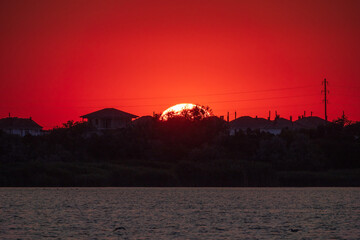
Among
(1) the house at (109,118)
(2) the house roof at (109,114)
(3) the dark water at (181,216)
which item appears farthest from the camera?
(2) the house roof at (109,114)

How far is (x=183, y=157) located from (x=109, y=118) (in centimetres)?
6642

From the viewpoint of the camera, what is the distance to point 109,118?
7028 inches

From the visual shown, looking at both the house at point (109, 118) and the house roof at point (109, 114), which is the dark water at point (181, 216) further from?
the house roof at point (109, 114)

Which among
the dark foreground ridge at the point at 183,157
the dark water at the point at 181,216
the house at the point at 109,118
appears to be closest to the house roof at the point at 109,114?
the house at the point at 109,118

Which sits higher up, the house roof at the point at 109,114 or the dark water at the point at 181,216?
the house roof at the point at 109,114

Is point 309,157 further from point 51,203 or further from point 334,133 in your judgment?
point 51,203

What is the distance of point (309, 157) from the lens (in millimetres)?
108750

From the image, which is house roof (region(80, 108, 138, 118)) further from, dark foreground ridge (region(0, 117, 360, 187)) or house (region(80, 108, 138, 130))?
dark foreground ridge (region(0, 117, 360, 187))

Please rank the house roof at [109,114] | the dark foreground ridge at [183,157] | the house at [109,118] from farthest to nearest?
1. the house roof at [109,114]
2. the house at [109,118]
3. the dark foreground ridge at [183,157]

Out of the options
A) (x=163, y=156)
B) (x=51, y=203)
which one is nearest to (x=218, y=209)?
(x=51, y=203)

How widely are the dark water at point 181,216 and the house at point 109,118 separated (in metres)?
80.3

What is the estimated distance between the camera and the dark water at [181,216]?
4984cm

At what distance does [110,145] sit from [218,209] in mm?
45286

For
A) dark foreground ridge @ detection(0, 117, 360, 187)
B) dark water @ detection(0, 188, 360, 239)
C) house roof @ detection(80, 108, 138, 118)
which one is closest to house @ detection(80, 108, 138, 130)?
house roof @ detection(80, 108, 138, 118)
